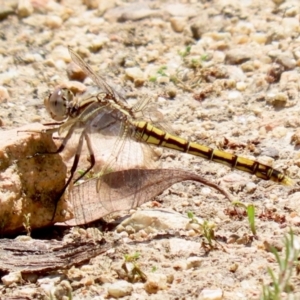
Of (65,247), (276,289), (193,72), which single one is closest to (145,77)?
(193,72)

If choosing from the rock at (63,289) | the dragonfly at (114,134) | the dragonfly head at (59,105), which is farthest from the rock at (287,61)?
the rock at (63,289)

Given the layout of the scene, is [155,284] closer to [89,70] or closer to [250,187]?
[250,187]

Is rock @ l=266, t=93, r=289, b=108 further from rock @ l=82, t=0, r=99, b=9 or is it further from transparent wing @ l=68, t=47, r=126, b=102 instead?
rock @ l=82, t=0, r=99, b=9

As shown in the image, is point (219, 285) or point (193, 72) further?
point (193, 72)

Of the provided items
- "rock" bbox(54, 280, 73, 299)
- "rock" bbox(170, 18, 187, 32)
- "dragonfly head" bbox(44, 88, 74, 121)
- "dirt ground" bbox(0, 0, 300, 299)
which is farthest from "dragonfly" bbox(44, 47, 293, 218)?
"rock" bbox(170, 18, 187, 32)

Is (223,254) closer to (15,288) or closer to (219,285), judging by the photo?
(219,285)

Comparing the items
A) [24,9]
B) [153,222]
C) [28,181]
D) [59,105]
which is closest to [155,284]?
[153,222]

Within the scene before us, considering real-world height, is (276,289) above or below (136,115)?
below
